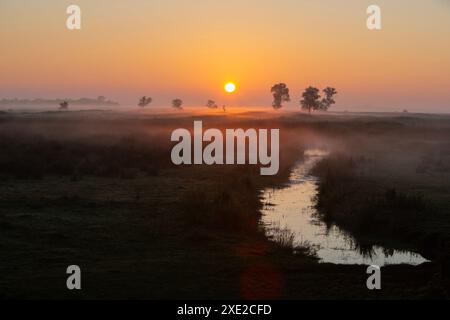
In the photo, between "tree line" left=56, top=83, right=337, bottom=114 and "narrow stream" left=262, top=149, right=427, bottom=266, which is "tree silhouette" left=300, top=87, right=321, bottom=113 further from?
"narrow stream" left=262, top=149, right=427, bottom=266

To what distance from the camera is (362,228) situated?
22.2m

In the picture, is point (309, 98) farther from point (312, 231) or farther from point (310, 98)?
point (312, 231)

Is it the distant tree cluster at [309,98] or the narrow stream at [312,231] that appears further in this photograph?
the distant tree cluster at [309,98]

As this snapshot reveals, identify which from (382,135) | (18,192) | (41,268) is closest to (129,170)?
(18,192)

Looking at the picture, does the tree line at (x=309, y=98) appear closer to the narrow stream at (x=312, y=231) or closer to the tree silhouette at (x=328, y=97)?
the tree silhouette at (x=328, y=97)

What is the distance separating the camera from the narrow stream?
59.9 feet

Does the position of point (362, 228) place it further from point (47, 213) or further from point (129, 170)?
point (129, 170)

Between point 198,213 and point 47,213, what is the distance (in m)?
6.69

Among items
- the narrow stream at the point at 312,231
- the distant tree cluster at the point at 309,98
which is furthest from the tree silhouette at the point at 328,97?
the narrow stream at the point at 312,231

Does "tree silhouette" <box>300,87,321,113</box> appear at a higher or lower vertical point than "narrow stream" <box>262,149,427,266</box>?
higher

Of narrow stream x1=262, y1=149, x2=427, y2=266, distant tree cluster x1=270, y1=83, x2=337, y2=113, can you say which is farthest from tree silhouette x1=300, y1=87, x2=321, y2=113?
narrow stream x1=262, y1=149, x2=427, y2=266

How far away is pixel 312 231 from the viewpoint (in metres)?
22.3

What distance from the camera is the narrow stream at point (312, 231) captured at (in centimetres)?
1826

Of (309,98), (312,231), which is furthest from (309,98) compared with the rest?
(312,231)
